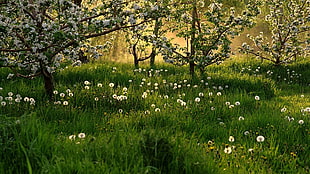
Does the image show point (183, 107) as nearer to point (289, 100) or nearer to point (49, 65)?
point (49, 65)

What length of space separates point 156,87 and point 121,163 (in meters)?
4.43

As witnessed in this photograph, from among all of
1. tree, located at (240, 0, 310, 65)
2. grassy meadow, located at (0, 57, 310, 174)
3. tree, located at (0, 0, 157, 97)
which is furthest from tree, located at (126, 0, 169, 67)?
tree, located at (240, 0, 310, 65)

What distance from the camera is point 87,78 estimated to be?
875 centimetres

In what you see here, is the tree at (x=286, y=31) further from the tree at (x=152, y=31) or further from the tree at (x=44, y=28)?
the tree at (x=44, y=28)

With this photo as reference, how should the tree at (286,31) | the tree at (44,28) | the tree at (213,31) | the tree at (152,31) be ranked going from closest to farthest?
1. the tree at (44,28)
2. the tree at (152,31)
3. the tree at (213,31)
4. the tree at (286,31)

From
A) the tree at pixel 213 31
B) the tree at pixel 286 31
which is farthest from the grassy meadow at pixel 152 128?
the tree at pixel 286 31

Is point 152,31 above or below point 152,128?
above

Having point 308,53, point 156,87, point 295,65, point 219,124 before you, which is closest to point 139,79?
point 156,87

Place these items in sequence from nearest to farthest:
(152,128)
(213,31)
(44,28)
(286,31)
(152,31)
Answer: (152,128) → (44,28) → (213,31) → (152,31) → (286,31)

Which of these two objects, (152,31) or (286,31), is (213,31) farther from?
(286,31)

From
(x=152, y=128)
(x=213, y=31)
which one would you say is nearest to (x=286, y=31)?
(x=213, y=31)

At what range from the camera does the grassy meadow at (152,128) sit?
11.2 feet

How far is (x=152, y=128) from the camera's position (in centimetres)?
493

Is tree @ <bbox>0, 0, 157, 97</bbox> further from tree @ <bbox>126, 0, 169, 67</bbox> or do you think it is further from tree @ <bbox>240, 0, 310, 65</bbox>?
tree @ <bbox>240, 0, 310, 65</bbox>
